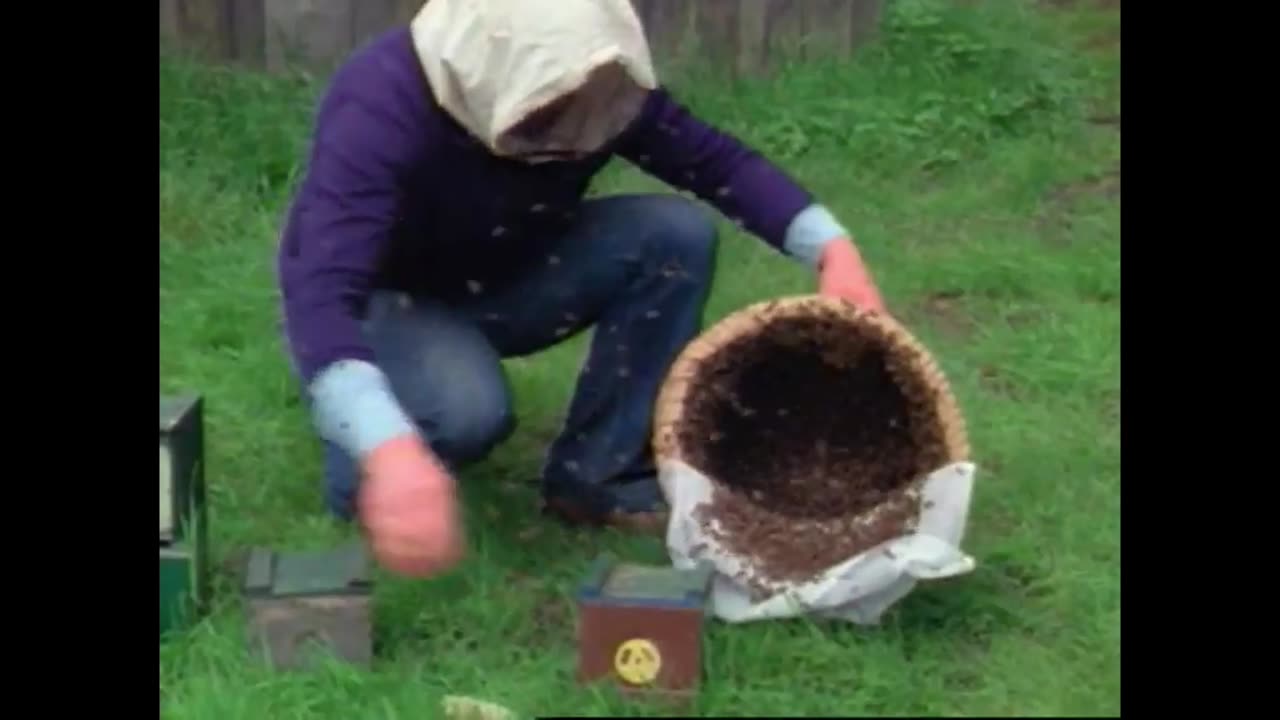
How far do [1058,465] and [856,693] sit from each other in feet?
2.70

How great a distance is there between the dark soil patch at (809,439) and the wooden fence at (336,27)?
245 cm

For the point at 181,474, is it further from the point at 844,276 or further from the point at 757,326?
the point at 844,276

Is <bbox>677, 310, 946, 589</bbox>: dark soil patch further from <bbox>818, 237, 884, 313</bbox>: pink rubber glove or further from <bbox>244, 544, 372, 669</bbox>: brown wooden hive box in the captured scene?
<bbox>244, 544, 372, 669</bbox>: brown wooden hive box

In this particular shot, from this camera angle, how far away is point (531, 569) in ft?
9.04

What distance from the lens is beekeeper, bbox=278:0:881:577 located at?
2.47 m

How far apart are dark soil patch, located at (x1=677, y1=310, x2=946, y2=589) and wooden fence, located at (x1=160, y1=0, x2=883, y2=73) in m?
2.45

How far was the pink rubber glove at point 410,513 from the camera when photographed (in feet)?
6.99

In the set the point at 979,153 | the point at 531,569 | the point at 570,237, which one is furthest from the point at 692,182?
the point at 979,153

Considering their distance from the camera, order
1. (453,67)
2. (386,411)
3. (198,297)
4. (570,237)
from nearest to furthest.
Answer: (386,411) < (453,67) < (570,237) < (198,297)

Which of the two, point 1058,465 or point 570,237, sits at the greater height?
point 570,237

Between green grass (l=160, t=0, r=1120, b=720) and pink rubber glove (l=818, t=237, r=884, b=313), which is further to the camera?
pink rubber glove (l=818, t=237, r=884, b=313)

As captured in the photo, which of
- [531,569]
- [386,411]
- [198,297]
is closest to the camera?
[386,411]

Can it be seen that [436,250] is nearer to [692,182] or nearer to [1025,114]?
[692,182]

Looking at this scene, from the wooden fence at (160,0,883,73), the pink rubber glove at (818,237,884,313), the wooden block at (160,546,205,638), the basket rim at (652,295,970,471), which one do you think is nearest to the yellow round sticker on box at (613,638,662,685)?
the basket rim at (652,295,970,471)
